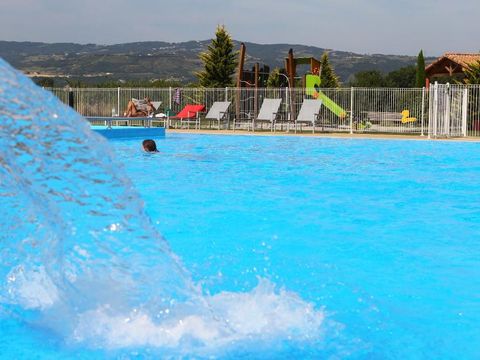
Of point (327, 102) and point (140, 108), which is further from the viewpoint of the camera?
point (327, 102)

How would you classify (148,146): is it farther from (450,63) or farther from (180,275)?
(450,63)

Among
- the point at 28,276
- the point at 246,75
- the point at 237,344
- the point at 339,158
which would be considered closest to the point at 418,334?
the point at 237,344

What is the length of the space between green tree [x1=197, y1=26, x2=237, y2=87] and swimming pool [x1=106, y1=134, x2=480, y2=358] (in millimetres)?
18737

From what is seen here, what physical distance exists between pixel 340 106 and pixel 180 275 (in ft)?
76.0

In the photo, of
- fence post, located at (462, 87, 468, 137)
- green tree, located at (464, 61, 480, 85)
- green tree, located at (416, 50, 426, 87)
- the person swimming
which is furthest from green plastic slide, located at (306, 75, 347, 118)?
the person swimming

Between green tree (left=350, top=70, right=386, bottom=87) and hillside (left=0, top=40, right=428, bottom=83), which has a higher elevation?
hillside (left=0, top=40, right=428, bottom=83)

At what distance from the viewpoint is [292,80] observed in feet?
94.7

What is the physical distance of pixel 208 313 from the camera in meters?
4.42

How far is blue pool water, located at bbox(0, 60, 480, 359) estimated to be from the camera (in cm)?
396

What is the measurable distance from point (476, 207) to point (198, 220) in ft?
12.8

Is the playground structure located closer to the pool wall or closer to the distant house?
the pool wall

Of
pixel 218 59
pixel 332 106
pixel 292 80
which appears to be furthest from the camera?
pixel 218 59

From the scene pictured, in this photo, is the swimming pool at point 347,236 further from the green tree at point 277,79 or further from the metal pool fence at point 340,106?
the green tree at point 277,79

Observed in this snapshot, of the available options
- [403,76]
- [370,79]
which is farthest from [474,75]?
[403,76]
